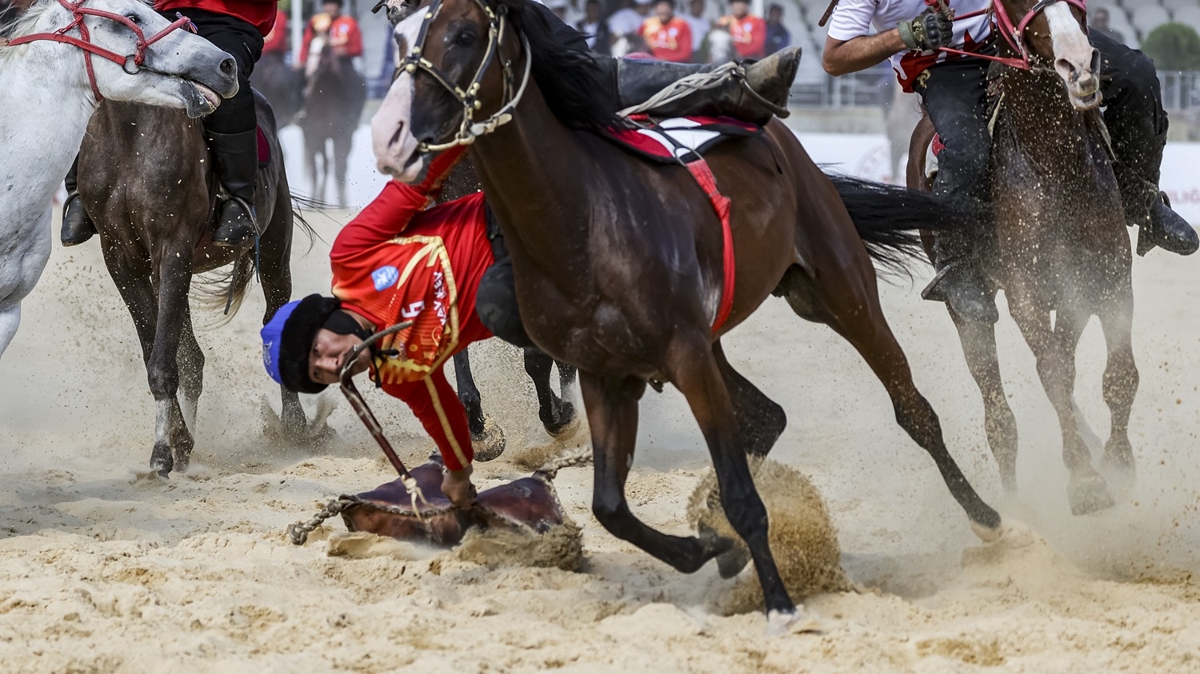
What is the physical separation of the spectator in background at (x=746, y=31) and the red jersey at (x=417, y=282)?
1239 centimetres

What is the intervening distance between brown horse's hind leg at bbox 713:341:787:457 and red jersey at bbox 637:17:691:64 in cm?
1179

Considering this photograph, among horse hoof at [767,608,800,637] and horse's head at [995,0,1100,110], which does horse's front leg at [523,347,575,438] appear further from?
horse hoof at [767,608,800,637]

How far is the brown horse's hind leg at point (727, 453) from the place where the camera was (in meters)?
3.70

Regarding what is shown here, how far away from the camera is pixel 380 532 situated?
15.5 feet

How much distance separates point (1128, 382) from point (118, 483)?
420 centimetres

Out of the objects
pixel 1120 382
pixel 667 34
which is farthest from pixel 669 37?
pixel 1120 382

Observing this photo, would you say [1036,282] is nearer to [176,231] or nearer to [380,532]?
[380,532]

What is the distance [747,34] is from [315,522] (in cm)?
1268

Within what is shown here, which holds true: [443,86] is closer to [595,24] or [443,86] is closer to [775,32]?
[595,24]

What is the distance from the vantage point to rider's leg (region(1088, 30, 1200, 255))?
5.50 metres

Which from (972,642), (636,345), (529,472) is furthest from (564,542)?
(529,472)

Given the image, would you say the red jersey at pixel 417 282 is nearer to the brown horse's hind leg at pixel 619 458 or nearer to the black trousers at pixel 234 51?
the brown horse's hind leg at pixel 619 458

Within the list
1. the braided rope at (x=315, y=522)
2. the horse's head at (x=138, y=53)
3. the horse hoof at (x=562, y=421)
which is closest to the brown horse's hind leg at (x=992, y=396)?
the horse hoof at (x=562, y=421)

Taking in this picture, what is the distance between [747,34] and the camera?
16.3 m
